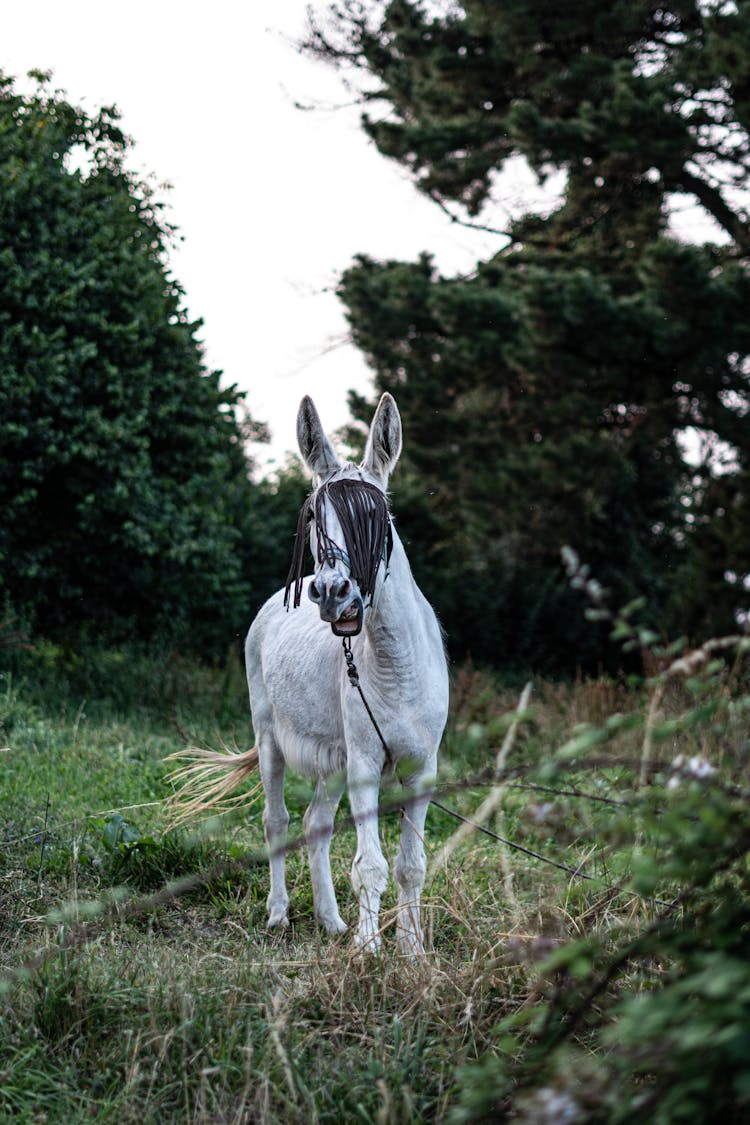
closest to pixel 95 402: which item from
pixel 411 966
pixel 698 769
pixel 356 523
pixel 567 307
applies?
pixel 567 307

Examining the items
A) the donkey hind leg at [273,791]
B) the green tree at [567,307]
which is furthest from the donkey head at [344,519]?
the green tree at [567,307]

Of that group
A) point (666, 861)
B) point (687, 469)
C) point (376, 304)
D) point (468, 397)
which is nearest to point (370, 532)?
point (666, 861)

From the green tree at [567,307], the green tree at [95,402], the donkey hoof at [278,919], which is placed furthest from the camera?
the green tree at [567,307]

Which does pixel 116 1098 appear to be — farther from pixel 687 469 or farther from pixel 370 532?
pixel 687 469

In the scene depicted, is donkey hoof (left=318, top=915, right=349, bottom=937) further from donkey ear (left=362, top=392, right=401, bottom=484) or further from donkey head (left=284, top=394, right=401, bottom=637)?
donkey ear (left=362, top=392, right=401, bottom=484)

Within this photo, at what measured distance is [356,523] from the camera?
3539 mm

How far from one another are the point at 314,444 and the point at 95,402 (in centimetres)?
693

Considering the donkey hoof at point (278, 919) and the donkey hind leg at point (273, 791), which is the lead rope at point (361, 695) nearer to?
the donkey hoof at point (278, 919)

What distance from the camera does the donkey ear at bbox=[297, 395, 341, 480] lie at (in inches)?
152

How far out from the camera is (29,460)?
9.71 metres

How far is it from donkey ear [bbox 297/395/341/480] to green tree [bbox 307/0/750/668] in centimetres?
966

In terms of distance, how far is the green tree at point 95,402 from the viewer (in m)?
9.72

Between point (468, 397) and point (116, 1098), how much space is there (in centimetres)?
1549

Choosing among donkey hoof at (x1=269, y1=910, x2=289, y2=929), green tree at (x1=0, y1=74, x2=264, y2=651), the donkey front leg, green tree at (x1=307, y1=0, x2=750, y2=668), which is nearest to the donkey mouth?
the donkey front leg
